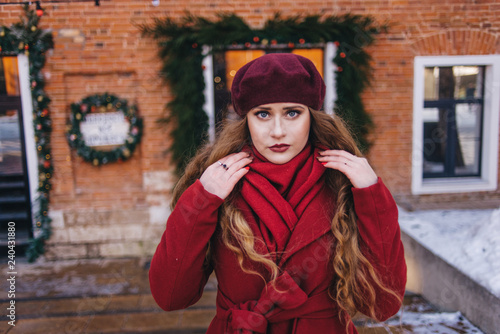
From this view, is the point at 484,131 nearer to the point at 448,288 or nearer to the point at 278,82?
the point at 448,288

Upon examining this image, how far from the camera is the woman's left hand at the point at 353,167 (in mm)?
1186

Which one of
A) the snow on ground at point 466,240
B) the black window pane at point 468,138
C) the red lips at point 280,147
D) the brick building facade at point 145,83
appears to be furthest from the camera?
the black window pane at point 468,138

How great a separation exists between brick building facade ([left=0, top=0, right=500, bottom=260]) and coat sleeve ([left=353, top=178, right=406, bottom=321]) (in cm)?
398

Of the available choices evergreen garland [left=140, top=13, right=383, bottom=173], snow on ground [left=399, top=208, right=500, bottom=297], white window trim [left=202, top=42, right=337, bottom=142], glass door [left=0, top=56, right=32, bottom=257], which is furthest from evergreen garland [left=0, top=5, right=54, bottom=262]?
snow on ground [left=399, top=208, right=500, bottom=297]

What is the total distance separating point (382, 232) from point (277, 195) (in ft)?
1.23

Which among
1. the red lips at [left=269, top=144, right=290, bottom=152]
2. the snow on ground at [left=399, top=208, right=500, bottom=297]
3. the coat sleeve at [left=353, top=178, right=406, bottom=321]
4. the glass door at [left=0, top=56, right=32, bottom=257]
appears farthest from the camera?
the glass door at [left=0, top=56, right=32, bottom=257]

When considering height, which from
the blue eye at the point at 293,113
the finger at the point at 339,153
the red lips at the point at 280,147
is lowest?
the finger at the point at 339,153

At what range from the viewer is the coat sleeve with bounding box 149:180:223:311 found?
3.84 ft

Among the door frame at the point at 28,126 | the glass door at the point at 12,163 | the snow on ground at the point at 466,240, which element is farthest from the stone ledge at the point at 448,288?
the glass door at the point at 12,163

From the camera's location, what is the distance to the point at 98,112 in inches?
189

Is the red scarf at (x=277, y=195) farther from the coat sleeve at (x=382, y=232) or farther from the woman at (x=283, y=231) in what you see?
the coat sleeve at (x=382, y=232)

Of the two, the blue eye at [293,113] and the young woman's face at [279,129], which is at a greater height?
the blue eye at [293,113]

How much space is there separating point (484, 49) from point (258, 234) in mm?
5233

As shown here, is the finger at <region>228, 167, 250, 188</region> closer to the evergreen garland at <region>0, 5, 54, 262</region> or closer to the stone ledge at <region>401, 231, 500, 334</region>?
the stone ledge at <region>401, 231, 500, 334</region>
